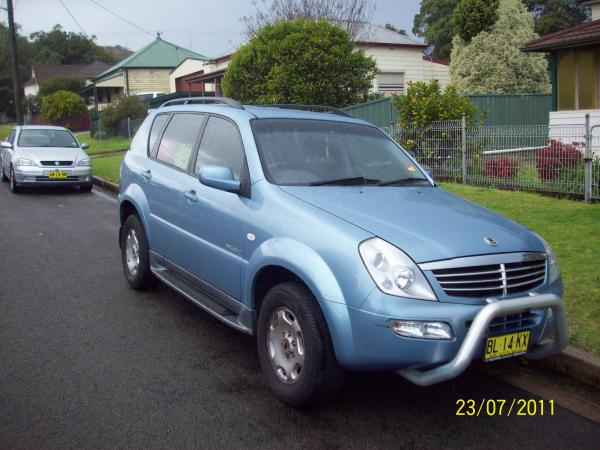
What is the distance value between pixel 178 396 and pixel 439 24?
4733cm

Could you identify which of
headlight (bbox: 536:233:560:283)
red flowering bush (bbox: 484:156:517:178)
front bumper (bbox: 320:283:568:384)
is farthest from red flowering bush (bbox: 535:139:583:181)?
front bumper (bbox: 320:283:568:384)

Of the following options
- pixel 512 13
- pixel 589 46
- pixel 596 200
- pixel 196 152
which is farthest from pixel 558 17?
pixel 196 152

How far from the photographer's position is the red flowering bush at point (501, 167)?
1104 cm

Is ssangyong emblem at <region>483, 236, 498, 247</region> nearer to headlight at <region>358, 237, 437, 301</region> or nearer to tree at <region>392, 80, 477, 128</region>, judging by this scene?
headlight at <region>358, 237, 437, 301</region>

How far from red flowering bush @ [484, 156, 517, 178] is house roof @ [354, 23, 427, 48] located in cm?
1472

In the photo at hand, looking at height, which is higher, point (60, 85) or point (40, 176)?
point (60, 85)

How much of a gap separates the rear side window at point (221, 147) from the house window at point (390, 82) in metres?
22.5

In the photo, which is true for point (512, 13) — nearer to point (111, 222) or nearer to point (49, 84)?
point (111, 222)

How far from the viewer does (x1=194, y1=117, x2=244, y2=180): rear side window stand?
465cm

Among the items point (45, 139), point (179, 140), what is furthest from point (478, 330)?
point (45, 139)

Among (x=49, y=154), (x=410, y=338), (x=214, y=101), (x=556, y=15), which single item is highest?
(x=556, y=15)

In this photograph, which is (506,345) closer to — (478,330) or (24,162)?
(478,330)

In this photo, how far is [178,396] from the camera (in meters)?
3.95

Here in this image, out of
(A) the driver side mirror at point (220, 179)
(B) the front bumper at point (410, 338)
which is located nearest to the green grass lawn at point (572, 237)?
(B) the front bumper at point (410, 338)
